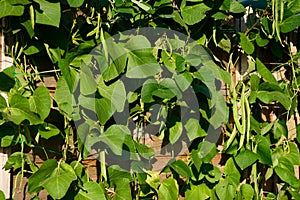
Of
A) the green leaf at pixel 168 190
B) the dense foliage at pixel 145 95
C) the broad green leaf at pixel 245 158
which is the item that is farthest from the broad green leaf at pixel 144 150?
the broad green leaf at pixel 245 158

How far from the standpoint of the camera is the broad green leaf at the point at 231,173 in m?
1.71

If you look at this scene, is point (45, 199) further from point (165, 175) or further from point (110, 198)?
point (165, 175)

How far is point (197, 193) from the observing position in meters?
1.67

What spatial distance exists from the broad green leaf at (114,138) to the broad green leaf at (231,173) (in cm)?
49

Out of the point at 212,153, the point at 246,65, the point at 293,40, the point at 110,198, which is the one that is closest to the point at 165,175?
the point at 212,153

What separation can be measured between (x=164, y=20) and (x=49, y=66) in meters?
0.44

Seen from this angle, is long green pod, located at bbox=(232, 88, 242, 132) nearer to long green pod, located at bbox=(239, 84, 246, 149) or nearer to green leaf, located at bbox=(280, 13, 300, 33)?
long green pod, located at bbox=(239, 84, 246, 149)

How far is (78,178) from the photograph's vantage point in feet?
4.66

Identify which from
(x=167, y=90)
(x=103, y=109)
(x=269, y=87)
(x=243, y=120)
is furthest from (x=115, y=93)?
(x=269, y=87)

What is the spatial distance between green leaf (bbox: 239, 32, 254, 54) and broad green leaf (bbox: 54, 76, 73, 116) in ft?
2.30

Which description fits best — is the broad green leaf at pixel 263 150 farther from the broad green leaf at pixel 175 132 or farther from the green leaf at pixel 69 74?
the green leaf at pixel 69 74

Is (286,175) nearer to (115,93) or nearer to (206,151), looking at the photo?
(206,151)

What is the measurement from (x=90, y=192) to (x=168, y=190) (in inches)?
12.7

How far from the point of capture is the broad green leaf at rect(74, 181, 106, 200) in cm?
139
